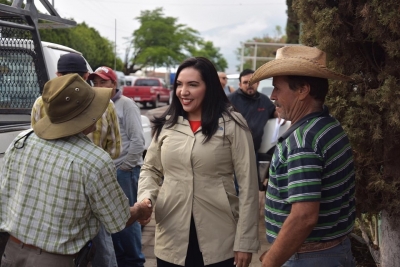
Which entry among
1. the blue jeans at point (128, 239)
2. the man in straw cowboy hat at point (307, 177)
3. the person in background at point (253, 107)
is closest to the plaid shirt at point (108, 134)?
the blue jeans at point (128, 239)

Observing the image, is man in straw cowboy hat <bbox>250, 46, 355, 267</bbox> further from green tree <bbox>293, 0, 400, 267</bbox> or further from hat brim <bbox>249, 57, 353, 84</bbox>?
green tree <bbox>293, 0, 400, 267</bbox>

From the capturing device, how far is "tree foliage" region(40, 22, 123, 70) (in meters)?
32.1

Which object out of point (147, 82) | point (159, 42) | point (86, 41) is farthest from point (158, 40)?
point (147, 82)

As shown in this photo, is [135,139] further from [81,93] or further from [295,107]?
[295,107]

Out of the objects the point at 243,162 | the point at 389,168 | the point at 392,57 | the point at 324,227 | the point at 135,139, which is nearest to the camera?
the point at 324,227

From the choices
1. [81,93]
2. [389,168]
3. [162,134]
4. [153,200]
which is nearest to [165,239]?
[153,200]

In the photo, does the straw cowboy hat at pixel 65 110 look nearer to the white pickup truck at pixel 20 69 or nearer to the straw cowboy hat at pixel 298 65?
the straw cowboy hat at pixel 298 65

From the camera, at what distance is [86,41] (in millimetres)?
41000

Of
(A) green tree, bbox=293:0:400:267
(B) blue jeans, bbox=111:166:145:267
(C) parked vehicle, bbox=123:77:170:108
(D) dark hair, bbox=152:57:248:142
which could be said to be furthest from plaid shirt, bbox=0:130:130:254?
(C) parked vehicle, bbox=123:77:170:108

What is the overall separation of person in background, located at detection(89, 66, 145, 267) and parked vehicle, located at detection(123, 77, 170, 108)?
2808cm

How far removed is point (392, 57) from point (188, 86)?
133 cm

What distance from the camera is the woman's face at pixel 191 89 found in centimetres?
319

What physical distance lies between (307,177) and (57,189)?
1138mm

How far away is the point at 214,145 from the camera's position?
3.08 meters
